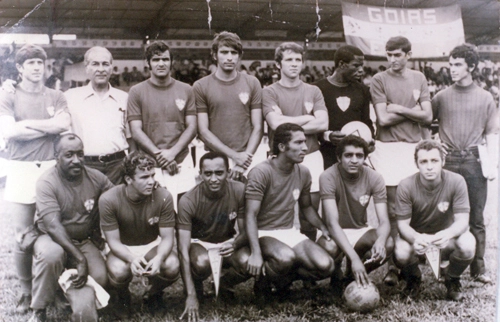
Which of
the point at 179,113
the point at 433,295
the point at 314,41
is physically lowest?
the point at 433,295

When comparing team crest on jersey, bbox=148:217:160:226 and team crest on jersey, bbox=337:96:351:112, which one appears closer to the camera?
team crest on jersey, bbox=148:217:160:226

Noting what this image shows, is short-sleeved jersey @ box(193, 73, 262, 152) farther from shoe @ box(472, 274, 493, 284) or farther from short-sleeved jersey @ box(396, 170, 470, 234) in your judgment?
shoe @ box(472, 274, 493, 284)

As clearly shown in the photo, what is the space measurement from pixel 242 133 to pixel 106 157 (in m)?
1.15

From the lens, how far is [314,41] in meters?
4.70

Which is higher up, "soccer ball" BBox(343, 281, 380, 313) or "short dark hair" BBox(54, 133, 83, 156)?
"short dark hair" BBox(54, 133, 83, 156)

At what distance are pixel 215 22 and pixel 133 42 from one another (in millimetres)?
723

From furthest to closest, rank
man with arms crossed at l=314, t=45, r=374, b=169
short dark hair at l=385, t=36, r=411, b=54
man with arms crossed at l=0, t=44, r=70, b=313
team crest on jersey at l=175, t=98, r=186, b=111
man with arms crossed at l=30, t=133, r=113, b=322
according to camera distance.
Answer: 1. short dark hair at l=385, t=36, r=411, b=54
2. man with arms crossed at l=314, t=45, r=374, b=169
3. team crest on jersey at l=175, t=98, r=186, b=111
4. man with arms crossed at l=0, t=44, r=70, b=313
5. man with arms crossed at l=30, t=133, r=113, b=322

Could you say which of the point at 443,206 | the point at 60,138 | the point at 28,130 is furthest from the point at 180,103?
the point at 443,206

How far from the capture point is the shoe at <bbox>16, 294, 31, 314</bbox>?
4.38 m

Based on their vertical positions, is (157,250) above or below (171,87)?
below

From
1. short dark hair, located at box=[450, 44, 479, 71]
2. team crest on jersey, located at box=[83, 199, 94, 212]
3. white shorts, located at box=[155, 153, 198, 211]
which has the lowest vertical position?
team crest on jersey, located at box=[83, 199, 94, 212]

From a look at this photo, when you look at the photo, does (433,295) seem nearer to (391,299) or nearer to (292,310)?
(391,299)

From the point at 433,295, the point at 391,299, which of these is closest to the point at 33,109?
the point at 391,299

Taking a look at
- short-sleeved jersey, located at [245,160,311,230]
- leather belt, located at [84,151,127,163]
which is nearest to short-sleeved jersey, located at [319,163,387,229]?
short-sleeved jersey, located at [245,160,311,230]
